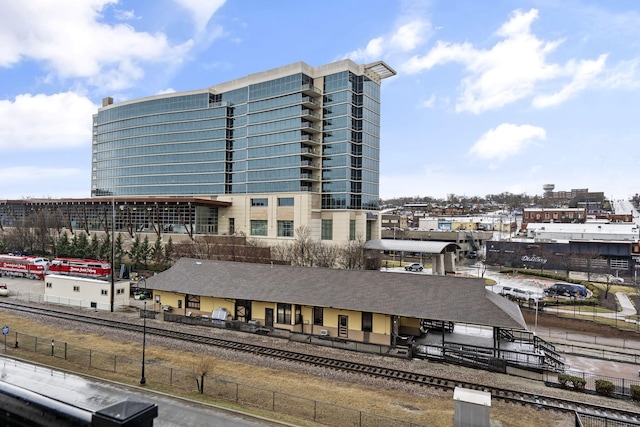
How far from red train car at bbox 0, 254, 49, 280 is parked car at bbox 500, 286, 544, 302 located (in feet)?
237

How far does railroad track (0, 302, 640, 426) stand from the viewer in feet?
69.9

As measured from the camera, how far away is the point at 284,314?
3534cm

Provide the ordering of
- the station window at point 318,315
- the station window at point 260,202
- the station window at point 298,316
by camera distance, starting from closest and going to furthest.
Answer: the station window at point 318,315
the station window at point 298,316
the station window at point 260,202

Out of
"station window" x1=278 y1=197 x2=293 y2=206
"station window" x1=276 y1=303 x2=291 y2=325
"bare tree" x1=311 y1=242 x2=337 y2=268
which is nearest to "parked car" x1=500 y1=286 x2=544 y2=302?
"bare tree" x1=311 y1=242 x2=337 y2=268

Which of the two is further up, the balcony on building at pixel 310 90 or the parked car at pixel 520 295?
the balcony on building at pixel 310 90

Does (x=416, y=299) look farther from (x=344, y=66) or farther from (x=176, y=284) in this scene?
(x=344, y=66)

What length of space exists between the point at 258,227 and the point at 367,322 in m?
59.4

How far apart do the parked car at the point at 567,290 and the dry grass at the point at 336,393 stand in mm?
39795

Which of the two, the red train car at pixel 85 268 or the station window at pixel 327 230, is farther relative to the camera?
the station window at pixel 327 230

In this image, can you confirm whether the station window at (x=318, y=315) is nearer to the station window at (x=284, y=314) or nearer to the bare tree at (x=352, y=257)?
the station window at (x=284, y=314)

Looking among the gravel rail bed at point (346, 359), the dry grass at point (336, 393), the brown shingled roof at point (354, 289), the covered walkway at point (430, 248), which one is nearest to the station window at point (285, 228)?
the covered walkway at point (430, 248)

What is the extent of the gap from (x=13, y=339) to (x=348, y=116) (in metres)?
67.5

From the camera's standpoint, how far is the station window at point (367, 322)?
32.3 metres

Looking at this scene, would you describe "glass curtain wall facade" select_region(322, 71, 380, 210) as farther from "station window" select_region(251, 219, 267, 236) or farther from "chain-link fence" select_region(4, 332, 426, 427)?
"chain-link fence" select_region(4, 332, 426, 427)
